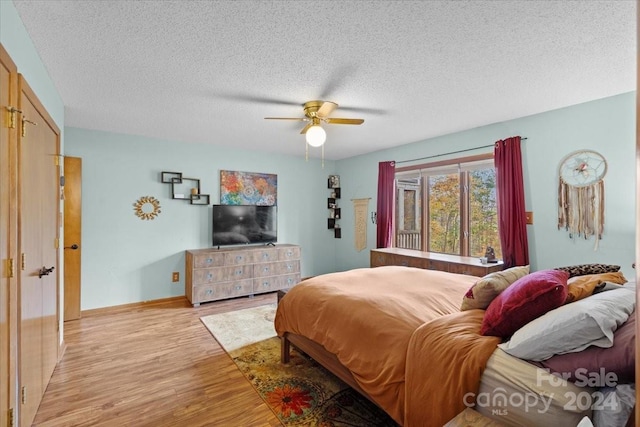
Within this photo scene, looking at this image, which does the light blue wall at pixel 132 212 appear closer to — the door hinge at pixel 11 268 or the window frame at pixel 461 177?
the window frame at pixel 461 177

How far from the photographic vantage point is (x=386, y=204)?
4.90m

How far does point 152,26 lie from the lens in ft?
5.74

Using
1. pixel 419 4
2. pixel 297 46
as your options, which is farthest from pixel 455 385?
pixel 297 46

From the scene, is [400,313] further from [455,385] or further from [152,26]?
[152,26]

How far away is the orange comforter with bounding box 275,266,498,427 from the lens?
1387 millimetres

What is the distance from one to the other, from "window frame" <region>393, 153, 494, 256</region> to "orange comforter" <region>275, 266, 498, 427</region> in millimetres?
1593

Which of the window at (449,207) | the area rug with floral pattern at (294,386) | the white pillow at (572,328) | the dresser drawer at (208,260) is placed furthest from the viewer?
Answer: the dresser drawer at (208,260)

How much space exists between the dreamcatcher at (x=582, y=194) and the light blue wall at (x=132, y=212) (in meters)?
4.19

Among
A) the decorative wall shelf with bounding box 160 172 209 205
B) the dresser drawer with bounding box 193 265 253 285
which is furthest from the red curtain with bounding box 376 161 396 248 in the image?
the decorative wall shelf with bounding box 160 172 209 205

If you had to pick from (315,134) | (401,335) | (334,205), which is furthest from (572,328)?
(334,205)

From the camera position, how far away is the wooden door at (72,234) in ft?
12.0

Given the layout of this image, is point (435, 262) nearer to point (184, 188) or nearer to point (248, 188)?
point (248, 188)

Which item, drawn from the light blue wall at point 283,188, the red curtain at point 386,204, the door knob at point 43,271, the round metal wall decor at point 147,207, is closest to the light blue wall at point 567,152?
the light blue wall at point 283,188

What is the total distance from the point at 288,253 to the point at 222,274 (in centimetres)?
113
